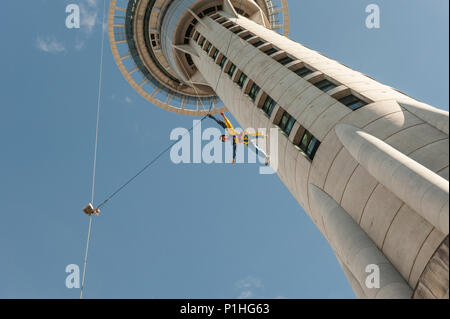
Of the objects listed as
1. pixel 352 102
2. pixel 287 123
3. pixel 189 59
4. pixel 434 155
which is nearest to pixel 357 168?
pixel 434 155

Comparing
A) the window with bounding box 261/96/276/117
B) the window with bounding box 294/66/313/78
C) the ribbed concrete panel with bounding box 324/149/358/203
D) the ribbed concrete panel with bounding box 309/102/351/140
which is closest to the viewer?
the ribbed concrete panel with bounding box 324/149/358/203

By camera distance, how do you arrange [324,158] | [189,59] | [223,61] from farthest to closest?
[189,59]
[223,61]
[324,158]

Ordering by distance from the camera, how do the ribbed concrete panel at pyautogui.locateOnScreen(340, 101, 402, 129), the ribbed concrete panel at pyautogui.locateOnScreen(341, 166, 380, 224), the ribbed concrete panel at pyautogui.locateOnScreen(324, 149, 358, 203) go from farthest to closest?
the ribbed concrete panel at pyautogui.locateOnScreen(340, 101, 402, 129) → the ribbed concrete panel at pyautogui.locateOnScreen(324, 149, 358, 203) → the ribbed concrete panel at pyautogui.locateOnScreen(341, 166, 380, 224)

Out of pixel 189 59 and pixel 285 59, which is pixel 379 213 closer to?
pixel 285 59

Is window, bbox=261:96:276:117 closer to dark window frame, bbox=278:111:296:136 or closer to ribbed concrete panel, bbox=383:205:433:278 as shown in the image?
dark window frame, bbox=278:111:296:136

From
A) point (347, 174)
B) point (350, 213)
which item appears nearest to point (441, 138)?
point (347, 174)

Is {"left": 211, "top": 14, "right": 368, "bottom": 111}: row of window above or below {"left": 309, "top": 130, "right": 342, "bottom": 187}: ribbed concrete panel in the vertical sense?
above

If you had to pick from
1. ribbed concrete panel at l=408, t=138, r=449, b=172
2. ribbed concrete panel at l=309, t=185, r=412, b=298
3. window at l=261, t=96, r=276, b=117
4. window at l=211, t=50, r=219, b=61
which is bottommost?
ribbed concrete panel at l=309, t=185, r=412, b=298

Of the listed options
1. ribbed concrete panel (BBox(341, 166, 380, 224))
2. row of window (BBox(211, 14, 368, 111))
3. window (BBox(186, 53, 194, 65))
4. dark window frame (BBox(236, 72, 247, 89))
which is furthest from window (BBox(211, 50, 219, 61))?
ribbed concrete panel (BBox(341, 166, 380, 224))
